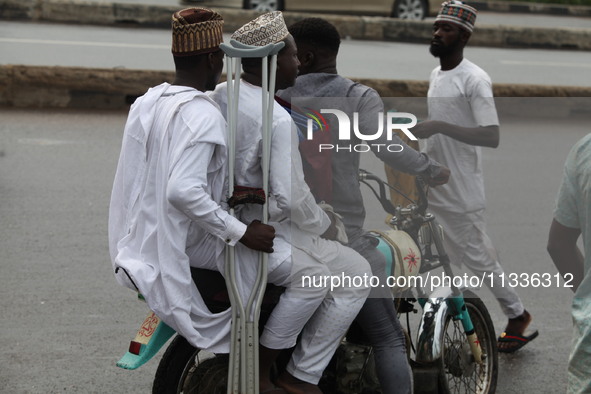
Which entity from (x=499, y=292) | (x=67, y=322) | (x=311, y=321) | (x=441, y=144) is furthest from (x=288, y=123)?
(x=67, y=322)

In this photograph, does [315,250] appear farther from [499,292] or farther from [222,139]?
[499,292]

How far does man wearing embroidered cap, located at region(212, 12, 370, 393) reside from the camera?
3.29 meters

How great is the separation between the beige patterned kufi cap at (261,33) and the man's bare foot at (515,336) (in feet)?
7.90

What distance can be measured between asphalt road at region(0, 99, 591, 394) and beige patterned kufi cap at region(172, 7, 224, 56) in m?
0.71

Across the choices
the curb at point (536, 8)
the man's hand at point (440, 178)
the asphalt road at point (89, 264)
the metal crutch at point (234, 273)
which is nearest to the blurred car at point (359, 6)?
the curb at point (536, 8)

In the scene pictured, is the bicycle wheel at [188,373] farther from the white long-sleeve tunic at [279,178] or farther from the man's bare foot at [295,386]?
the white long-sleeve tunic at [279,178]

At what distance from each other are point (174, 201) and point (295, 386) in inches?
34.5

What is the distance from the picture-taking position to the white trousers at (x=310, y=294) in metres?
3.38

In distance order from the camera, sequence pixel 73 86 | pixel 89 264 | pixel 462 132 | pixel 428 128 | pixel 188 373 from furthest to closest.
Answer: pixel 73 86 → pixel 89 264 → pixel 462 132 → pixel 428 128 → pixel 188 373

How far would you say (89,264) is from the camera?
614 centimetres

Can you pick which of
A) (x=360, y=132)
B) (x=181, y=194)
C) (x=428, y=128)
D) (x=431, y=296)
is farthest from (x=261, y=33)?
(x=431, y=296)

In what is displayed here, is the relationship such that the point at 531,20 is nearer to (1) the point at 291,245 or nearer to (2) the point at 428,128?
(2) the point at 428,128

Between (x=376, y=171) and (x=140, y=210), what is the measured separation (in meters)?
0.90

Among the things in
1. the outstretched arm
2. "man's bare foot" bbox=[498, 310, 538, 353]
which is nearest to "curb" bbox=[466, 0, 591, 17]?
"man's bare foot" bbox=[498, 310, 538, 353]
